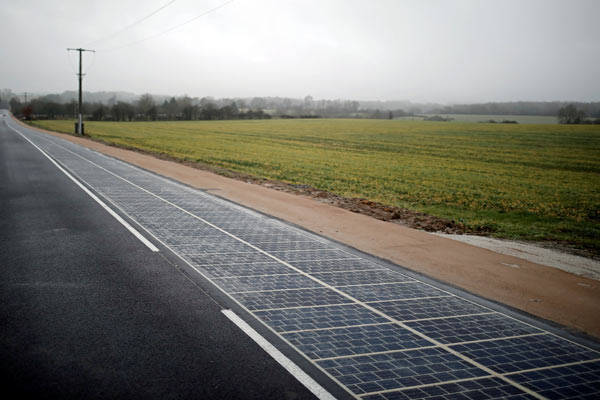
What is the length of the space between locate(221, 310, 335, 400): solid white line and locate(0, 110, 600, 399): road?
0.07 feet

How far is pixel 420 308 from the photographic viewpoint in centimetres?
709

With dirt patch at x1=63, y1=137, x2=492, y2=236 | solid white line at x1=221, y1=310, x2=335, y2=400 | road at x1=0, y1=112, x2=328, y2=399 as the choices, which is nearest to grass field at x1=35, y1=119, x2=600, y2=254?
dirt patch at x1=63, y1=137, x2=492, y2=236

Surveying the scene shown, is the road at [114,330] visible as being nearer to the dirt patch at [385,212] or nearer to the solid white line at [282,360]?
the solid white line at [282,360]

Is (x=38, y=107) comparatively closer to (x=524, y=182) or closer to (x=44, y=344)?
(x=524, y=182)

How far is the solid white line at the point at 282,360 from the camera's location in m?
4.62

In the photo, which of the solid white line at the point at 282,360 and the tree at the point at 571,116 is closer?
the solid white line at the point at 282,360

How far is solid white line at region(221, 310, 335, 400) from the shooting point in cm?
462

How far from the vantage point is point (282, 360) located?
521 cm

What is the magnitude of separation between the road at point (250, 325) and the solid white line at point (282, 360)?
0.07 ft

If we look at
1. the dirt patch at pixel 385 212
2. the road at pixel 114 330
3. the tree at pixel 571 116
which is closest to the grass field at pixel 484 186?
the dirt patch at pixel 385 212

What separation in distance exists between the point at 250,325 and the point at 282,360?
101 cm

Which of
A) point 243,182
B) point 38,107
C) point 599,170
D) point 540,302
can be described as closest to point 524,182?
point 599,170

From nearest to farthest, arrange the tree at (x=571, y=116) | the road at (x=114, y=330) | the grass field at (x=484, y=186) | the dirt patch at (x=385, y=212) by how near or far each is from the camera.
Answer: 1. the road at (x=114, y=330)
2. the dirt patch at (x=385, y=212)
3. the grass field at (x=484, y=186)
4. the tree at (x=571, y=116)

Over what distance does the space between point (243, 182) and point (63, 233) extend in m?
11.4
